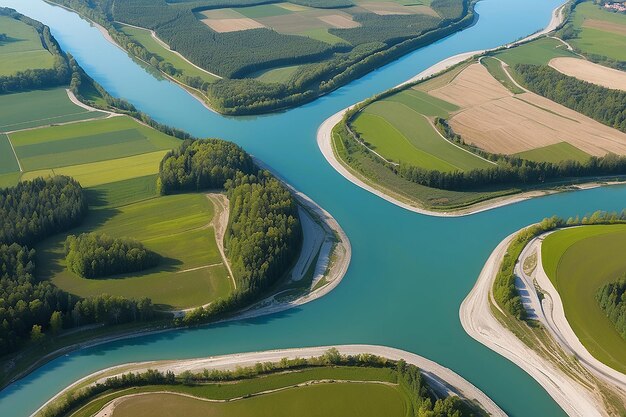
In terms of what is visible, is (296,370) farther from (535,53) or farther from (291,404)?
(535,53)

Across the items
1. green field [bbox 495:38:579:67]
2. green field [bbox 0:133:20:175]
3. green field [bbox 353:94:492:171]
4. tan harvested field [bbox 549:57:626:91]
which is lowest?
green field [bbox 0:133:20:175]

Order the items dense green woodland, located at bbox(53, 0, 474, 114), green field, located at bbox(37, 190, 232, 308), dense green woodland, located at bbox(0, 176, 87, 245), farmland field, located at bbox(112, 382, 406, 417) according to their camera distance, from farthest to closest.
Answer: dense green woodland, located at bbox(53, 0, 474, 114)
dense green woodland, located at bbox(0, 176, 87, 245)
green field, located at bbox(37, 190, 232, 308)
farmland field, located at bbox(112, 382, 406, 417)

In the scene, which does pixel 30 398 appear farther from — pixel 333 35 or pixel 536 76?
pixel 333 35

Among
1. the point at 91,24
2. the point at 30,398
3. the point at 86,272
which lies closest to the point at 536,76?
the point at 86,272

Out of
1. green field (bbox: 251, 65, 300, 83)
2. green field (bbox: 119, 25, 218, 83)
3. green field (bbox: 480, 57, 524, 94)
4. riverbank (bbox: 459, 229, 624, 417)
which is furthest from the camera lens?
green field (bbox: 119, 25, 218, 83)

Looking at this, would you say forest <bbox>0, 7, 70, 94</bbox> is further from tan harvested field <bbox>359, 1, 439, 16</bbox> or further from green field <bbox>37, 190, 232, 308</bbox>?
tan harvested field <bbox>359, 1, 439, 16</bbox>

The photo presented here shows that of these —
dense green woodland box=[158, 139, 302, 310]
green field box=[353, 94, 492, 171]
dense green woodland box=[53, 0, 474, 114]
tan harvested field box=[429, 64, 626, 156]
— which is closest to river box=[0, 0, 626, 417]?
dense green woodland box=[158, 139, 302, 310]
